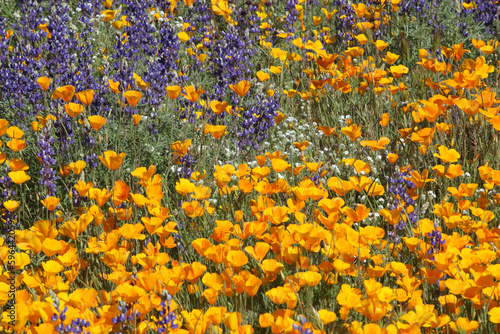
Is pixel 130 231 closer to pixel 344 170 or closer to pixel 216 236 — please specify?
pixel 216 236

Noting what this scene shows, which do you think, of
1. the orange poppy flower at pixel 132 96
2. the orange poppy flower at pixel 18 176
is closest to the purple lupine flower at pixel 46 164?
the orange poppy flower at pixel 18 176

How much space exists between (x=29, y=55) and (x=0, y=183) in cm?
107

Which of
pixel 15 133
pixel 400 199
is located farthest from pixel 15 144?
pixel 400 199

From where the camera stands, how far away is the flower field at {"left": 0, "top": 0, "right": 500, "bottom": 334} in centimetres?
181

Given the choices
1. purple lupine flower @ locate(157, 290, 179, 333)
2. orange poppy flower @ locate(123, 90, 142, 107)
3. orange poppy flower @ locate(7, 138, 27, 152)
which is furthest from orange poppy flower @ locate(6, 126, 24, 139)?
purple lupine flower @ locate(157, 290, 179, 333)

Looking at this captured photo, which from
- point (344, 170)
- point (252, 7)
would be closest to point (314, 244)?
point (344, 170)

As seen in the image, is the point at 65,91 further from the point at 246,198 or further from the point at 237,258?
the point at 237,258

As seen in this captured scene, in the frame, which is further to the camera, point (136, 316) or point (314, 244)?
point (314, 244)

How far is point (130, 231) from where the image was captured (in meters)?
2.02

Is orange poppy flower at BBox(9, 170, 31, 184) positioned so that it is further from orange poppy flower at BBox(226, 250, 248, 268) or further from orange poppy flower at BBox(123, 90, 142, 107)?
orange poppy flower at BBox(226, 250, 248, 268)

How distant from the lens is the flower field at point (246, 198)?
1.81 meters

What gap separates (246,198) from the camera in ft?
9.78

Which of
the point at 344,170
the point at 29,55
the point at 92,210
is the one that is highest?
the point at 29,55

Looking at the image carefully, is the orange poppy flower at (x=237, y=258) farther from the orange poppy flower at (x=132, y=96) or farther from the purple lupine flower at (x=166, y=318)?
the orange poppy flower at (x=132, y=96)
